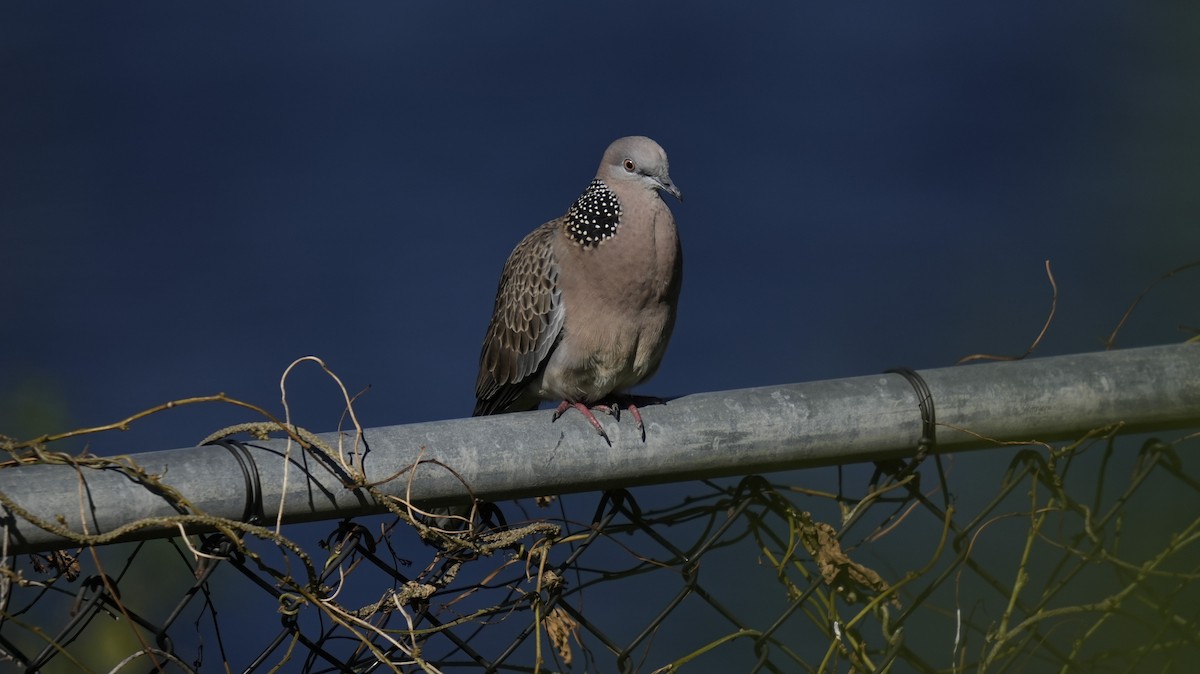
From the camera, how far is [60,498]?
4.55ft

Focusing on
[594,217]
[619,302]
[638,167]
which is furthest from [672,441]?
[638,167]

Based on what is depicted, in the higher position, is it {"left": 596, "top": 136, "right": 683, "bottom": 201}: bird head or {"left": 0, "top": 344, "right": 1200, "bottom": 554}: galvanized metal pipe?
{"left": 596, "top": 136, "right": 683, "bottom": 201}: bird head

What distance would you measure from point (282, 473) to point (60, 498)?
0.26 meters

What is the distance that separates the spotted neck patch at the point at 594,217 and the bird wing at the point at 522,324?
120 millimetres

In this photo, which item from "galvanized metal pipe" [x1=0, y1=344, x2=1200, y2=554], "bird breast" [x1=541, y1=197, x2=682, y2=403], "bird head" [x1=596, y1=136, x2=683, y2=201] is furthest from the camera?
"bird head" [x1=596, y1=136, x2=683, y2=201]

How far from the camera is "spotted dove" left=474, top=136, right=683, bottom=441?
3029mm

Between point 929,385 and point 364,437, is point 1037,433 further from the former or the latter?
point 364,437

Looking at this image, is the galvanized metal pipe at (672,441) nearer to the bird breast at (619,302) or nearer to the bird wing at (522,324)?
the bird breast at (619,302)

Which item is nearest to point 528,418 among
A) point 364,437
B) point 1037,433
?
point 364,437

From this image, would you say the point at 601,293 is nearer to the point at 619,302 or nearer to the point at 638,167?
the point at 619,302

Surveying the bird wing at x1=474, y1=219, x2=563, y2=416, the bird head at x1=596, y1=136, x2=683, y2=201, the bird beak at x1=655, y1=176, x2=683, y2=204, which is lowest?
the bird wing at x1=474, y1=219, x2=563, y2=416

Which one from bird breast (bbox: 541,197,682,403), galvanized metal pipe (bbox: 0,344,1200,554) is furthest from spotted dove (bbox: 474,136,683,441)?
galvanized metal pipe (bbox: 0,344,1200,554)

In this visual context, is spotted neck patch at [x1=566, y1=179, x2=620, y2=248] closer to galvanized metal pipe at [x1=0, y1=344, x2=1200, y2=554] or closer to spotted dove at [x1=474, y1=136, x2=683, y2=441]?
spotted dove at [x1=474, y1=136, x2=683, y2=441]

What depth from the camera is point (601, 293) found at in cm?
305
